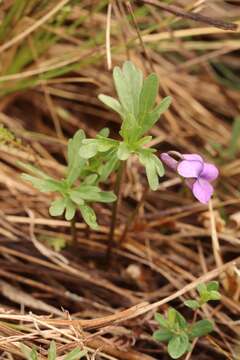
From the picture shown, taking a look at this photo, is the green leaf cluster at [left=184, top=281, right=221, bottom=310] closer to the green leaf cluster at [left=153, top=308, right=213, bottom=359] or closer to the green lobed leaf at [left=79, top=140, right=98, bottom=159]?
the green leaf cluster at [left=153, top=308, right=213, bottom=359]

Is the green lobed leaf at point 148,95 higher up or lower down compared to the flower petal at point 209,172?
higher up

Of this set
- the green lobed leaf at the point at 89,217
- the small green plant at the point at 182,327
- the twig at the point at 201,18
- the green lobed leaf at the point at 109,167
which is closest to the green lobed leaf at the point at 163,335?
the small green plant at the point at 182,327

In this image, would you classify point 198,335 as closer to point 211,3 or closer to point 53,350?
point 53,350

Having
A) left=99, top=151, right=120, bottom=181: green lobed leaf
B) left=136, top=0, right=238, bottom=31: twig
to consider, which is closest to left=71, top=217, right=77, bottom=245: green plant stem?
left=99, top=151, right=120, bottom=181: green lobed leaf

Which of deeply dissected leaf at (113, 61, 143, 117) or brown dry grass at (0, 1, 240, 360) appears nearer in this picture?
deeply dissected leaf at (113, 61, 143, 117)

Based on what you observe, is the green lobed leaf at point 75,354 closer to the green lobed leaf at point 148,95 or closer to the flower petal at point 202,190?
Answer: the flower petal at point 202,190

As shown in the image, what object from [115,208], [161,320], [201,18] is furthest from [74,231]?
[201,18]
